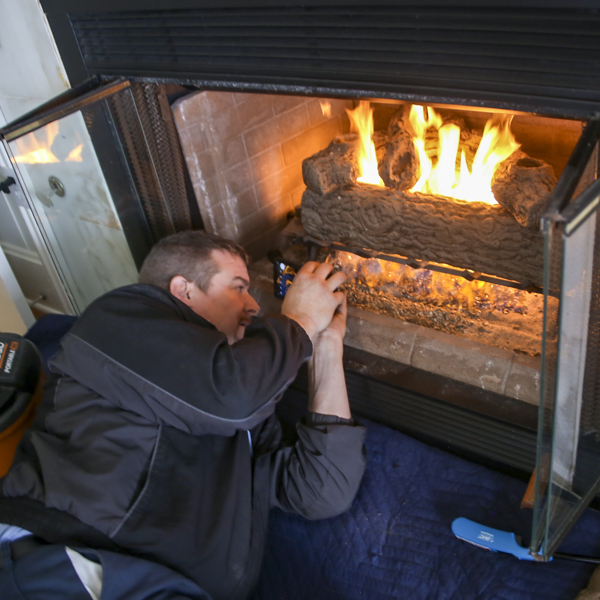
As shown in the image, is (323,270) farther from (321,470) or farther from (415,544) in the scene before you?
(415,544)

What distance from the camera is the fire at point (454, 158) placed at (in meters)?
1.37

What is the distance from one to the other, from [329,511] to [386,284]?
671 millimetres

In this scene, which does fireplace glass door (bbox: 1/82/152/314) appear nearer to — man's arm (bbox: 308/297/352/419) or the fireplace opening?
the fireplace opening

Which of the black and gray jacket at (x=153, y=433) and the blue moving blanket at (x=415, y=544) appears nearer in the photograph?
the black and gray jacket at (x=153, y=433)

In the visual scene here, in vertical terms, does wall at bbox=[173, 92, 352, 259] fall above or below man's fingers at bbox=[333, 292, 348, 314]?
above

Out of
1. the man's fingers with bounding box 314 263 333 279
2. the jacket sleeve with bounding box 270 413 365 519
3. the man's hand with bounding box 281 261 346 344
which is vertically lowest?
the jacket sleeve with bounding box 270 413 365 519

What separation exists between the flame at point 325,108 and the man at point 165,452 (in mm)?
849

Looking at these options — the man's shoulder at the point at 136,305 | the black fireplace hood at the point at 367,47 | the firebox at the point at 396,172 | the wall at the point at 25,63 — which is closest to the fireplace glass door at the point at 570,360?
the firebox at the point at 396,172

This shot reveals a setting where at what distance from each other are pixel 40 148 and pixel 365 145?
37.8 inches

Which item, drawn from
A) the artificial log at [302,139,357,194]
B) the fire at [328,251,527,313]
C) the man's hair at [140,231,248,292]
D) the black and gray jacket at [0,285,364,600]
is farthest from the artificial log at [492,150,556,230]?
the man's hair at [140,231,248,292]

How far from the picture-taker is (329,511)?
4.20 feet

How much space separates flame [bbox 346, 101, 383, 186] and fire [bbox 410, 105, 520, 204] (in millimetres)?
151

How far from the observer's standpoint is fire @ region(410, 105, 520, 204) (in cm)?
137

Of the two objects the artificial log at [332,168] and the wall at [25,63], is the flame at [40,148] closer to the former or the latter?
the wall at [25,63]
